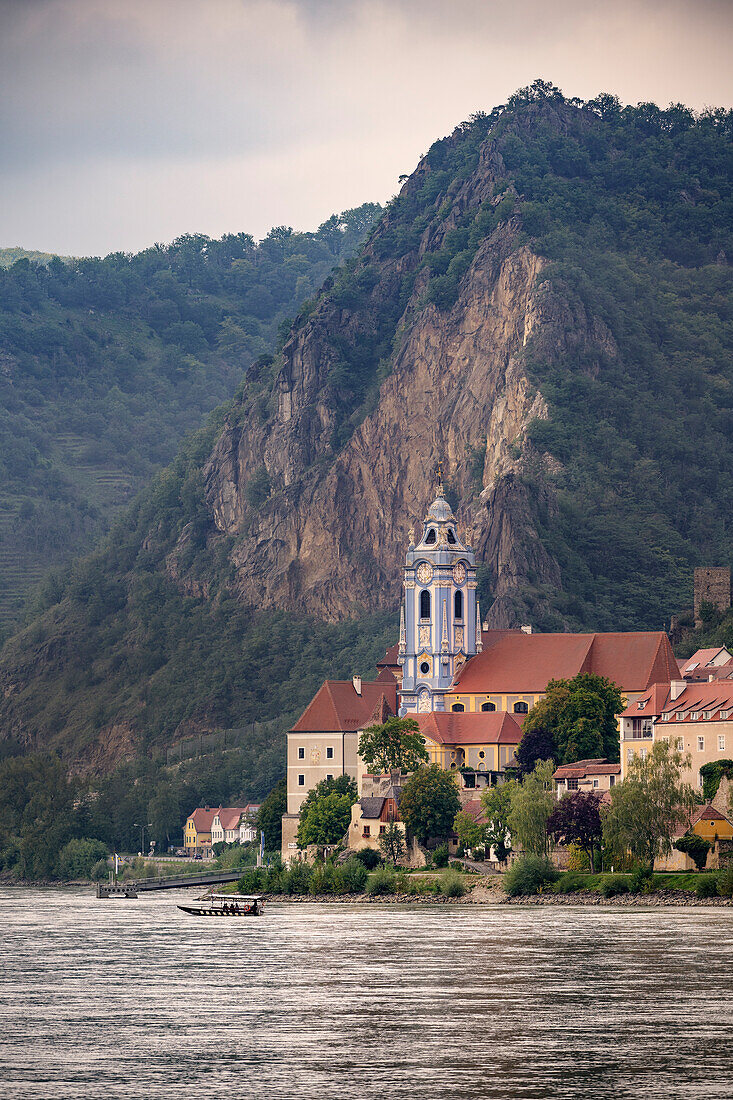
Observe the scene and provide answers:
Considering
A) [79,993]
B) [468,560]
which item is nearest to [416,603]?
[468,560]

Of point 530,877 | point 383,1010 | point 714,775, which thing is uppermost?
point 714,775

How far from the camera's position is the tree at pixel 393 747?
503ft

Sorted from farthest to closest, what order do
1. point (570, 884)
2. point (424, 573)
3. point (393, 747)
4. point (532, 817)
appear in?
point (424, 573)
point (393, 747)
point (532, 817)
point (570, 884)

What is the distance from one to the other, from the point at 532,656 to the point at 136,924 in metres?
51.8

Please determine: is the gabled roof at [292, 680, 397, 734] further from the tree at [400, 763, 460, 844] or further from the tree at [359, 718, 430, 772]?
the tree at [400, 763, 460, 844]

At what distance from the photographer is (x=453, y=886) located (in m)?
130

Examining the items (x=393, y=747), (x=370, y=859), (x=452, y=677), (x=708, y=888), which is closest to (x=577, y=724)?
(x=393, y=747)

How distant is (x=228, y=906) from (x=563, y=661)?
41.2 meters

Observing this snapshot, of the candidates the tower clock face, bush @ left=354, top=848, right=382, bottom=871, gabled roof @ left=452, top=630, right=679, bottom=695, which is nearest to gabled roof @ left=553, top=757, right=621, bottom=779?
bush @ left=354, top=848, right=382, bottom=871

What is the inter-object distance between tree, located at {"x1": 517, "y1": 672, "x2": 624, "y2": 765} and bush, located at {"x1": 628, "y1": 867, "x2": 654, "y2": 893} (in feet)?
94.3

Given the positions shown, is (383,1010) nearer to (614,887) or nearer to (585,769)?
(614,887)

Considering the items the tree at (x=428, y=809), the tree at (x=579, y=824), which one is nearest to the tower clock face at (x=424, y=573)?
the tree at (x=428, y=809)

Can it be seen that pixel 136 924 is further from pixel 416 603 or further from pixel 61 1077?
pixel 61 1077

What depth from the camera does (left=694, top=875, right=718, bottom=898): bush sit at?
112 metres
